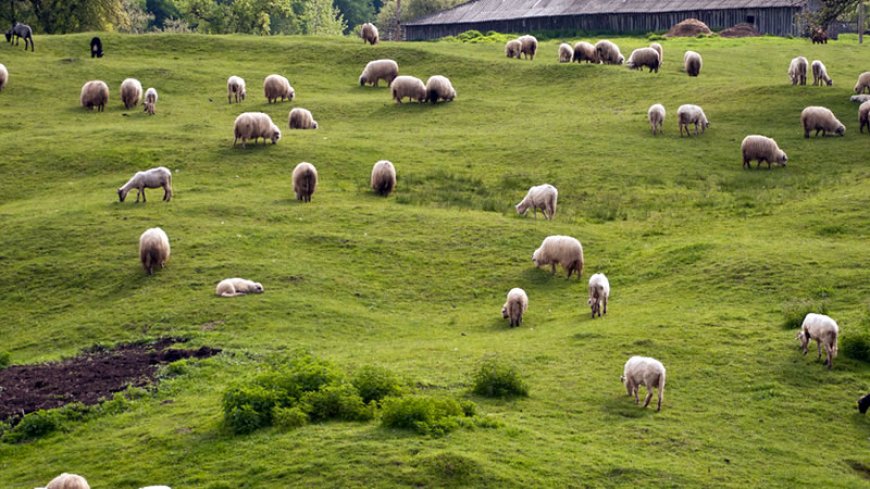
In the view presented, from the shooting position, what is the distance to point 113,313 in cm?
2959

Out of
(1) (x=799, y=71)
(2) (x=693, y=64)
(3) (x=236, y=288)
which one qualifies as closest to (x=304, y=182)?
(3) (x=236, y=288)

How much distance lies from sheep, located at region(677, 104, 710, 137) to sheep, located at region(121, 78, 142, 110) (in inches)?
882

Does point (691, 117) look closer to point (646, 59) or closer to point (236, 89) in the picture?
point (646, 59)

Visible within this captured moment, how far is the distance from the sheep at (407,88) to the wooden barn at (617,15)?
123ft

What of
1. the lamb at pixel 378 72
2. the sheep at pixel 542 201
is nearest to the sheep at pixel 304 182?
the sheep at pixel 542 201

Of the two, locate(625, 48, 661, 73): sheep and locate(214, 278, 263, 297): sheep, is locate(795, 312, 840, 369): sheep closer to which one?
locate(214, 278, 263, 297): sheep

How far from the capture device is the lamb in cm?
5678

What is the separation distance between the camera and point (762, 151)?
42562 mm

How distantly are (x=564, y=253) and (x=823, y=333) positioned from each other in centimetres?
933

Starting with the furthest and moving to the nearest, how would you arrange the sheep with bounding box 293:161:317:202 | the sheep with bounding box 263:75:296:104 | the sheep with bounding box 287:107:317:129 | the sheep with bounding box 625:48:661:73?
the sheep with bounding box 625:48:661:73 → the sheep with bounding box 263:75:296:104 → the sheep with bounding box 287:107:317:129 → the sheep with bounding box 293:161:317:202

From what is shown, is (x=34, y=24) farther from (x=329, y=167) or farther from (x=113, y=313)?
(x=113, y=313)

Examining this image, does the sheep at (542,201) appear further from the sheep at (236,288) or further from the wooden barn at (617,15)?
the wooden barn at (617,15)

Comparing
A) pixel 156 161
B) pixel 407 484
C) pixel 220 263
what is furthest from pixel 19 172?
pixel 407 484

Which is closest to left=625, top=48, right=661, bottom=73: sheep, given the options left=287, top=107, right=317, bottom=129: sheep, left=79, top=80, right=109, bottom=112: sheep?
left=287, top=107, right=317, bottom=129: sheep
